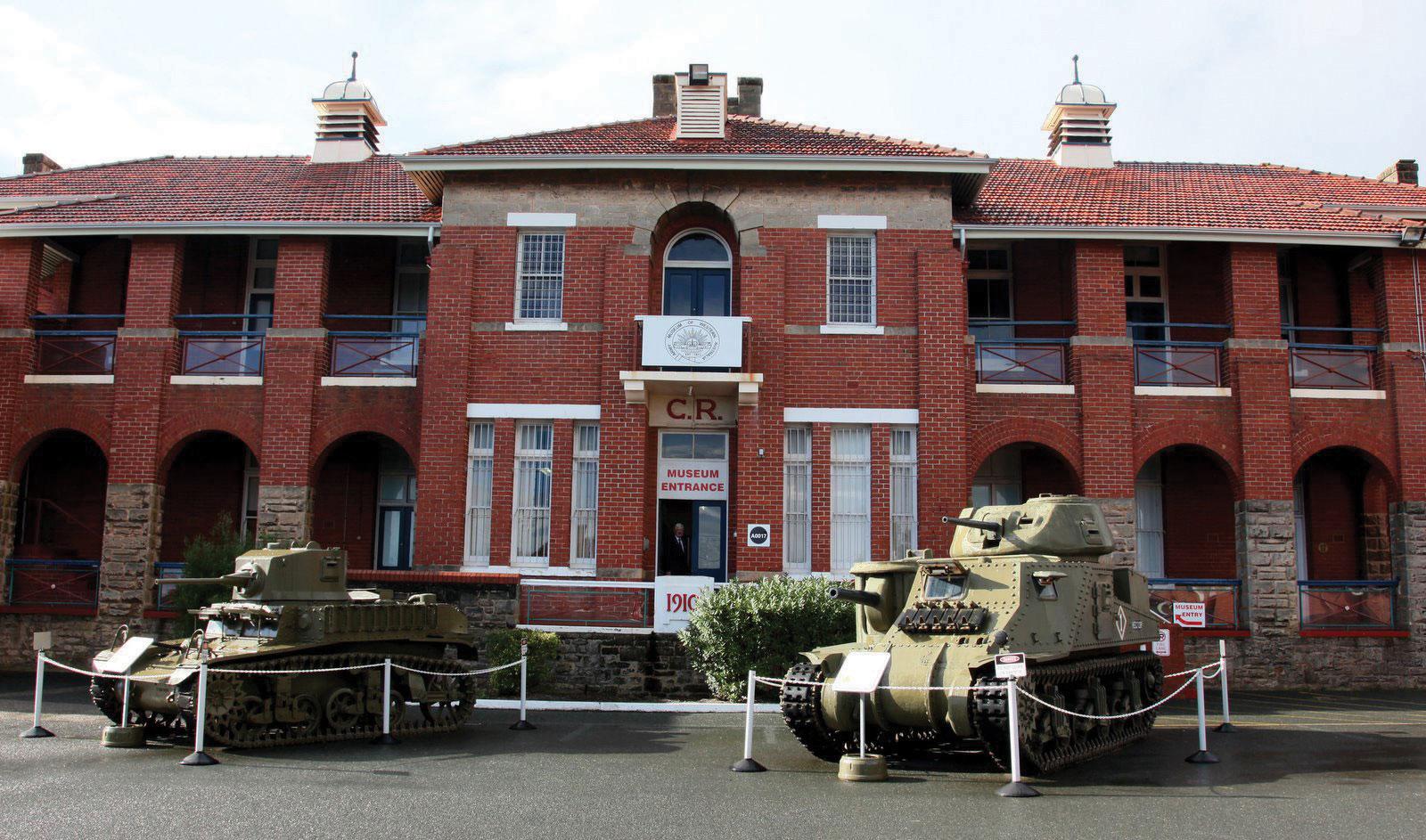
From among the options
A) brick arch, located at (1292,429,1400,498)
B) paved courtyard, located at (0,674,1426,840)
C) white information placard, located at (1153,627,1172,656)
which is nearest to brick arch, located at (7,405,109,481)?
paved courtyard, located at (0,674,1426,840)

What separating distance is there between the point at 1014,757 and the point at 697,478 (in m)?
10.4

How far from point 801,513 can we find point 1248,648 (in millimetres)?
7591

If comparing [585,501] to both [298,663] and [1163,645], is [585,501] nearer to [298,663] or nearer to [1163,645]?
[298,663]

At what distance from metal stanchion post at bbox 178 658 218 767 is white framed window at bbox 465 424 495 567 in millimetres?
7277

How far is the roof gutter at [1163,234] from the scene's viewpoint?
19578 millimetres

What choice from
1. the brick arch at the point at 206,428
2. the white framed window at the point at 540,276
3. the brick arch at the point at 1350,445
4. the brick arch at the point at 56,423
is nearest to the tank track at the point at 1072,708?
the brick arch at the point at 1350,445

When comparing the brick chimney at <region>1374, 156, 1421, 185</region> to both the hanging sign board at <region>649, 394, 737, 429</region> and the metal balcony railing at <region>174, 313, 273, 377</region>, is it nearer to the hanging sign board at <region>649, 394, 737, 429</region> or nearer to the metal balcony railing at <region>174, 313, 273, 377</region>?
the hanging sign board at <region>649, 394, 737, 429</region>

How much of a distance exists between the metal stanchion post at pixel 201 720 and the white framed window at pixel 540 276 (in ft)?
30.2

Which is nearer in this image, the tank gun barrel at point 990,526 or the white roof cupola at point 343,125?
the tank gun barrel at point 990,526

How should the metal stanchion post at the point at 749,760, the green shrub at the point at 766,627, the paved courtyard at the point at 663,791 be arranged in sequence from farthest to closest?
the green shrub at the point at 766,627 → the metal stanchion post at the point at 749,760 → the paved courtyard at the point at 663,791

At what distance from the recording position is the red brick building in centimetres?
1898

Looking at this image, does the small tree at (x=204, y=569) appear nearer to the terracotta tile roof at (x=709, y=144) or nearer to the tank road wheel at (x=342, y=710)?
the tank road wheel at (x=342, y=710)

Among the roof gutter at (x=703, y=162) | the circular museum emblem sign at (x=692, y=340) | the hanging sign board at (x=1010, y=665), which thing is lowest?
the hanging sign board at (x=1010, y=665)

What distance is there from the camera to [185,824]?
8.31 metres
